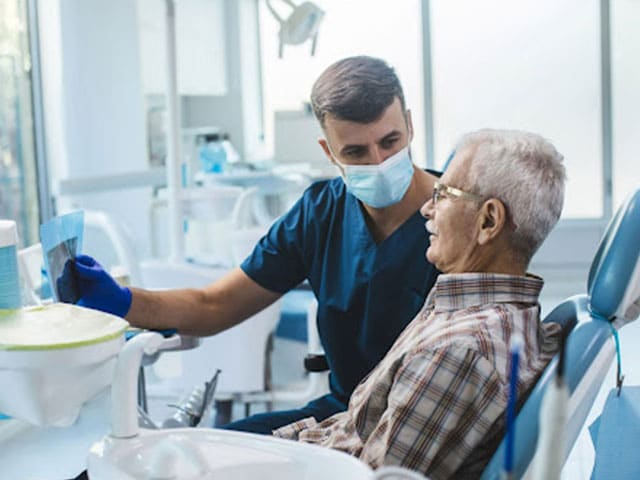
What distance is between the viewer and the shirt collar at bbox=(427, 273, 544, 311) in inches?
53.5

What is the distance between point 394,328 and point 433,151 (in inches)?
177

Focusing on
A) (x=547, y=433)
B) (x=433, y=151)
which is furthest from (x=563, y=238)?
(x=547, y=433)

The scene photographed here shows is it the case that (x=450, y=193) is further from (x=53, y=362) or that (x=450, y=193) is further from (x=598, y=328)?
(x=53, y=362)

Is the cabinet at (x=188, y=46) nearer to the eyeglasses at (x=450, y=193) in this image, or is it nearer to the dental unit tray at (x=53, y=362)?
the eyeglasses at (x=450, y=193)

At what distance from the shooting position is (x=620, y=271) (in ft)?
4.12

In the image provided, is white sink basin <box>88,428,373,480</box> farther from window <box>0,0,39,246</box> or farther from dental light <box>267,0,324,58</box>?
window <box>0,0,39,246</box>

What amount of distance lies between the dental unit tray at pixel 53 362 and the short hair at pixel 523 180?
58 centimetres

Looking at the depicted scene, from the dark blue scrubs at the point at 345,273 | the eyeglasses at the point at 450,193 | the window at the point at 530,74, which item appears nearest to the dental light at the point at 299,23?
the dark blue scrubs at the point at 345,273

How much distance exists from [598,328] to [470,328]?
0.18m

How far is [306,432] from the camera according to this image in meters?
1.55

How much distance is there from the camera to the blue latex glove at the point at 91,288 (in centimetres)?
154

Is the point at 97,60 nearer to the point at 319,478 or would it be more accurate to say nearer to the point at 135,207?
the point at 135,207

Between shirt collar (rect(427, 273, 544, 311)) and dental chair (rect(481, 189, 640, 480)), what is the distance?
0.08 m

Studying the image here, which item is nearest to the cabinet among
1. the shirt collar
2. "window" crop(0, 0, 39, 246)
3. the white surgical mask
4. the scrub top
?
"window" crop(0, 0, 39, 246)
